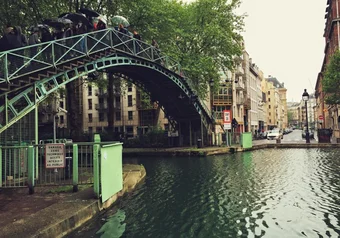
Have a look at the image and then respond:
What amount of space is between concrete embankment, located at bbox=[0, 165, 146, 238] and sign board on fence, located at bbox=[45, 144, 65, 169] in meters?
0.85

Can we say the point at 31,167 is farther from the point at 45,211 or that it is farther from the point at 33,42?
the point at 33,42

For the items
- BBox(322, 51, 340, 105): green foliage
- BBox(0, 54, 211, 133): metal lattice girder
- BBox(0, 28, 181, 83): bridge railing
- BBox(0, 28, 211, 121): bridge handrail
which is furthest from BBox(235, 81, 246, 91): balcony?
BBox(0, 28, 181, 83): bridge railing

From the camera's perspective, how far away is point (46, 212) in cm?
639

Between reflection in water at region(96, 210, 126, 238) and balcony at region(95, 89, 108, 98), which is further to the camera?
balcony at region(95, 89, 108, 98)

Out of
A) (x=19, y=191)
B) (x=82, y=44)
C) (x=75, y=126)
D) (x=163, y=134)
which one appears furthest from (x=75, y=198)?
(x=163, y=134)

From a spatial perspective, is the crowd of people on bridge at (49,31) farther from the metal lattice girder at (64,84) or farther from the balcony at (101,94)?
the balcony at (101,94)

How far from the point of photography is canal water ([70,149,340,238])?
20.9 feet

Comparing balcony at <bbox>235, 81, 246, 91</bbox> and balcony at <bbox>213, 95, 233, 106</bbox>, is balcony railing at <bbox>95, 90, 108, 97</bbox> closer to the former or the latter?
balcony at <bbox>213, 95, 233, 106</bbox>

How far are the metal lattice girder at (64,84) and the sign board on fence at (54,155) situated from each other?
7.44ft

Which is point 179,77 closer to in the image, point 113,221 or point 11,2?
point 11,2

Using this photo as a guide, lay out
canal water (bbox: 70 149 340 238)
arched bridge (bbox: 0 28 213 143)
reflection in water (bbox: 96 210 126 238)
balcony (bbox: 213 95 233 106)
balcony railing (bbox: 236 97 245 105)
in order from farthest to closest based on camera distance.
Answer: balcony railing (bbox: 236 97 245 105) < balcony (bbox: 213 95 233 106) < arched bridge (bbox: 0 28 213 143) < canal water (bbox: 70 149 340 238) < reflection in water (bbox: 96 210 126 238)

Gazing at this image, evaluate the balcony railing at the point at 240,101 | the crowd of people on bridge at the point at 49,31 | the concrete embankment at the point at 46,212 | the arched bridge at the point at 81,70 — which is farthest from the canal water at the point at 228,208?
the balcony railing at the point at 240,101

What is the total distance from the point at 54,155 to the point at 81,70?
341 inches

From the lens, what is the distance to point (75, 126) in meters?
24.1
